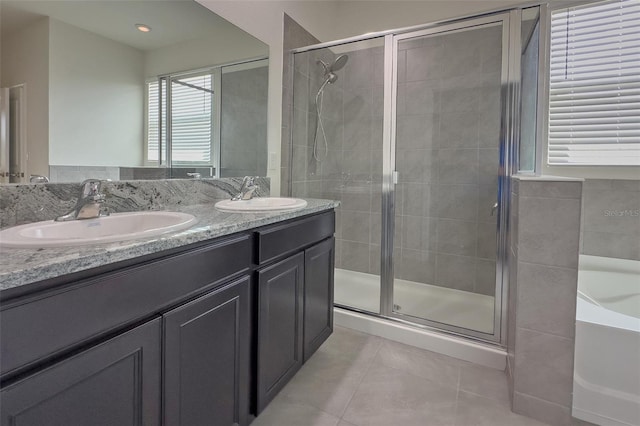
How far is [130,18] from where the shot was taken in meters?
1.35

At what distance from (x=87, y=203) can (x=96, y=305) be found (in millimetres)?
527

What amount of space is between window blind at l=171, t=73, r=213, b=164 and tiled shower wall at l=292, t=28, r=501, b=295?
87 centimetres

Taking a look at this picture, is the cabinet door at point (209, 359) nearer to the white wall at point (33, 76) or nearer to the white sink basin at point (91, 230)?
the white sink basin at point (91, 230)

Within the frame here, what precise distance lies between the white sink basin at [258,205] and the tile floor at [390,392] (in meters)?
0.89

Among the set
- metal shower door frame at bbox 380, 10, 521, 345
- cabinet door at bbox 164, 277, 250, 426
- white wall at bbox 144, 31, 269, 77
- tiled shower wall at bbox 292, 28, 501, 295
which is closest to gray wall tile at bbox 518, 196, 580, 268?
metal shower door frame at bbox 380, 10, 521, 345

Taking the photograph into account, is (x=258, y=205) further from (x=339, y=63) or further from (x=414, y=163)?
(x=339, y=63)

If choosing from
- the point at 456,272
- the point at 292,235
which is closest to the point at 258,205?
the point at 292,235

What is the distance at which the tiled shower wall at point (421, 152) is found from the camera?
7.53ft

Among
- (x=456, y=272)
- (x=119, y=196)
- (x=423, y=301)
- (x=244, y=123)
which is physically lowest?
(x=423, y=301)

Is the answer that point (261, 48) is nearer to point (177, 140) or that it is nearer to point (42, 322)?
point (177, 140)

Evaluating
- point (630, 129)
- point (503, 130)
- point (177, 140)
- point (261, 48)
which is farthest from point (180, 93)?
point (630, 129)

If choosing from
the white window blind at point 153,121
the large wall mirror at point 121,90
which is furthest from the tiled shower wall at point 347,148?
the white window blind at point 153,121

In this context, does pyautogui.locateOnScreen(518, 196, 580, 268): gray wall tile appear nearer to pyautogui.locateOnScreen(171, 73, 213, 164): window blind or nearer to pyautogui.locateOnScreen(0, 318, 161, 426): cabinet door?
pyautogui.locateOnScreen(0, 318, 161, 426): cabinet door

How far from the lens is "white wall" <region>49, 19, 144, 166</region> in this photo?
1.14 metres
